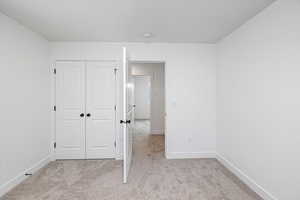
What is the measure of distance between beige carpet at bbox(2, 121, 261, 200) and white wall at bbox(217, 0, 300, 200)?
44 cm

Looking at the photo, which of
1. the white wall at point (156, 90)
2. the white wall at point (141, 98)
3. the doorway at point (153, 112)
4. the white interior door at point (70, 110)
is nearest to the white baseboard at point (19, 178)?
the white interior door at point (70, 110)

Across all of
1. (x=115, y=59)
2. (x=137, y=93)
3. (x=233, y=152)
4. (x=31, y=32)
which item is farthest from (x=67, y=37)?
(x=137, y=93)

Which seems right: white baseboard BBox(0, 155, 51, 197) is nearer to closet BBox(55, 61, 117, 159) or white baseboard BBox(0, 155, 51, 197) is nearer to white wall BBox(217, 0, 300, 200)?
closet BBox(55, 61, 117, 159)

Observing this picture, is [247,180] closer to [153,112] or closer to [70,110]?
[70,110]

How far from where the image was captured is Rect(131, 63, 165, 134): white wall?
222 inches

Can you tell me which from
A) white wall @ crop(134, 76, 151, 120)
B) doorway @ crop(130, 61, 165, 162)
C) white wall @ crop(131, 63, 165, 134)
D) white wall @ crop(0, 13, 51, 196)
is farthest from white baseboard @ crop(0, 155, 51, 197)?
white wall @ crop(134, 76, 151, 120)

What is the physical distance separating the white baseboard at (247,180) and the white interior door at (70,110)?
2997mm

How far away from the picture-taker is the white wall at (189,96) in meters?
3.41

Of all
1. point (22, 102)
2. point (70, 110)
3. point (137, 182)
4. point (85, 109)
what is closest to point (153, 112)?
point (85, 109)

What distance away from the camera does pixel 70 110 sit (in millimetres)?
3305

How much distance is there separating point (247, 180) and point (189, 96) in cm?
183

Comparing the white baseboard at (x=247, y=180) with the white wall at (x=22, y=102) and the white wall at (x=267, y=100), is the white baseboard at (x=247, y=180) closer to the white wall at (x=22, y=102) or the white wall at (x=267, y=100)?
the white wall at (x=267, y=100)

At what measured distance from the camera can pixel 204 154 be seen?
3.42 meters

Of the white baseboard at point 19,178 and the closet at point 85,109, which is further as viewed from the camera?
the closet at point 85,109
